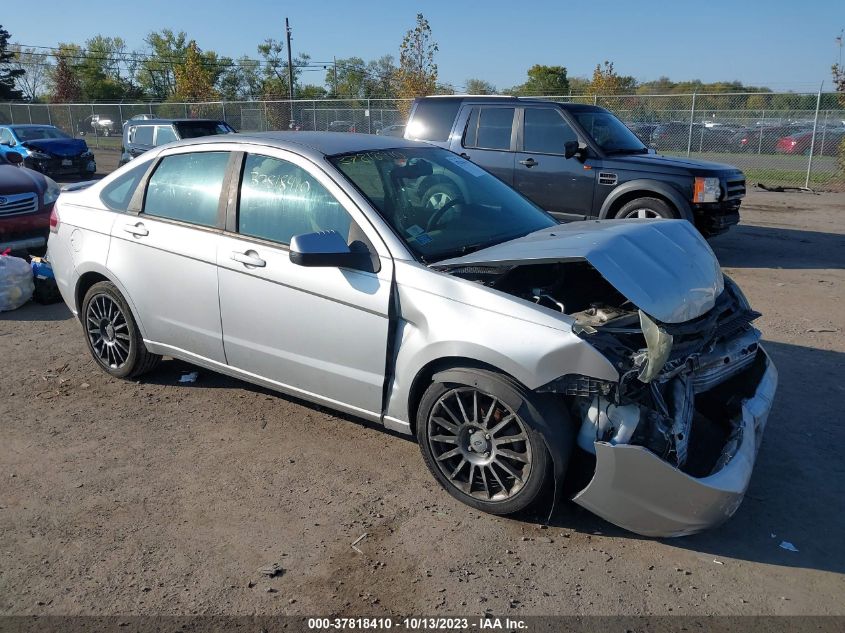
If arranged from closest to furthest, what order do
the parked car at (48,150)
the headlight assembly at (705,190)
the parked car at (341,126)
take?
the headlight assembly at (705,190) < the parked car at (48,150) < the parked car at (341,126)

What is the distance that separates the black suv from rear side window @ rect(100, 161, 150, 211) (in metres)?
5.03

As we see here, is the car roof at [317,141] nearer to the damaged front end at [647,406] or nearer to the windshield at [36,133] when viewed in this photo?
the damaged front end at [647,406]

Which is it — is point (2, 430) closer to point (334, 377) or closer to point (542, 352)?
point (334, 377)

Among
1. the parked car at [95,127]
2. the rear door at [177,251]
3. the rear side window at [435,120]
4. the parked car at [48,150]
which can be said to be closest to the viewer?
the rear door at [177,251]

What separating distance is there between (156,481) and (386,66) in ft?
233

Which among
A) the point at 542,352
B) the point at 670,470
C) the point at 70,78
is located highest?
the point at 70,78

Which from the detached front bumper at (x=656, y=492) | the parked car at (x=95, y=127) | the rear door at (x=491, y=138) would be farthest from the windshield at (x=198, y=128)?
the parked car at (x=95, y=127)

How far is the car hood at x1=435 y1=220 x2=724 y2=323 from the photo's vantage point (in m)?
3.36

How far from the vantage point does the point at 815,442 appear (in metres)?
4.28

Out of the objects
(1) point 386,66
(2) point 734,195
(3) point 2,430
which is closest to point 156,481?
(3) point 2,430

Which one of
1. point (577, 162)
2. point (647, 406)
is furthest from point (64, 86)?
point (647, 406)

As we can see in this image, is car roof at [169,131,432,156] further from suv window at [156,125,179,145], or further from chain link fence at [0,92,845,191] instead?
chain link fence at [0,92,845,191]

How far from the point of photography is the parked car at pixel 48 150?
1988cm

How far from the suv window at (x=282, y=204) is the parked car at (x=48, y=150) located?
18.1 m
